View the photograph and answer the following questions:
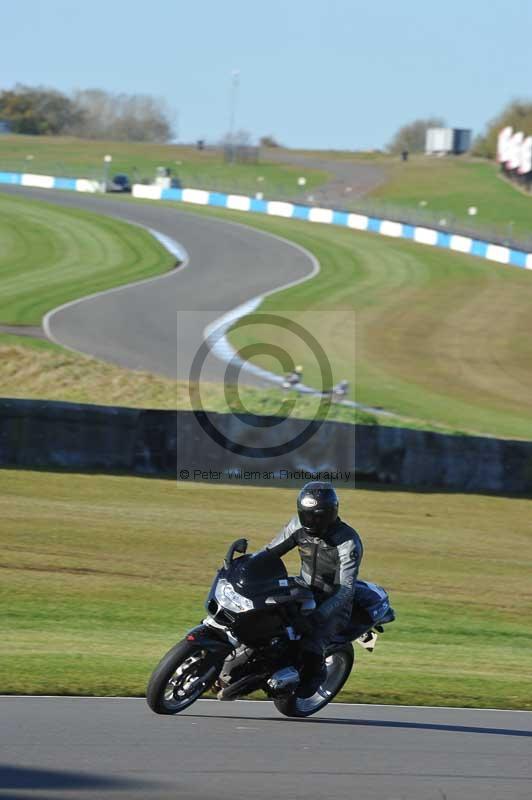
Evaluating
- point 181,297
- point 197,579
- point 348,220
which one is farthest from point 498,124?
point 197,579

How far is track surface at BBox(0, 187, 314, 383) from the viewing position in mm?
32094

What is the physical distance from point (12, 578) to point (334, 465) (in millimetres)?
7437

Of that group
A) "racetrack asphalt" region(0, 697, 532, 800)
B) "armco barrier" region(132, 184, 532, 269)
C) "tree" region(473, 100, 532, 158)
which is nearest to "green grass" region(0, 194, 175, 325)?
"armco barrier" region(132, 184, 532, 269)

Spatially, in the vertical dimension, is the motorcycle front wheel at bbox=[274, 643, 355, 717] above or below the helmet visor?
below

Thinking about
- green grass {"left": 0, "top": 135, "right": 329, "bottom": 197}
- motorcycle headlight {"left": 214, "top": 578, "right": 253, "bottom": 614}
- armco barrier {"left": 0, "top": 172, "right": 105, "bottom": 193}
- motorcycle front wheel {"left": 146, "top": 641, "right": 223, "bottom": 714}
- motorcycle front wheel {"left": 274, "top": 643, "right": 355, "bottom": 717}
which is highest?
green grass {"left": 0, "top": 135, "right": 329, "bottom": 197}

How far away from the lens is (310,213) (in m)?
68.2

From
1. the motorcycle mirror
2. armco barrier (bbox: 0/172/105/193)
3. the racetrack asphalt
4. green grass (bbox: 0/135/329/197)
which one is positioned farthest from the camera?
green grass (bbox: 0/135/329/197)

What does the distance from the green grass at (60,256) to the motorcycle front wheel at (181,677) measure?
2782cm

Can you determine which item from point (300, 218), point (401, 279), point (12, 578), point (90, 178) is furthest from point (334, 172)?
point (12, 578)

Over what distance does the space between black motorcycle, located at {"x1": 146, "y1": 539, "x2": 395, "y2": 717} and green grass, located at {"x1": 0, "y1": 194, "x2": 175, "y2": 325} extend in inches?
1093

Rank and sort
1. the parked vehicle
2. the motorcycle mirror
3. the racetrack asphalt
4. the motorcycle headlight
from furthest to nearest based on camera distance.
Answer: the parked vehicle, the motorcycle mirror, the motorcycle headlight, the racetrack asphalt

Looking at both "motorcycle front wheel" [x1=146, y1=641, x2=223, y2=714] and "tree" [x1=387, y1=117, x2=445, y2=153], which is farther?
"tree" [x1=387, y1=117, x2=445, y2=153]

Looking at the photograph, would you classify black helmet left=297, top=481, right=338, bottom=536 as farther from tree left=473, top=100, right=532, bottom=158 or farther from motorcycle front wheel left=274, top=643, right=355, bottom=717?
tree left=473, top=100, right=532, bottom=158

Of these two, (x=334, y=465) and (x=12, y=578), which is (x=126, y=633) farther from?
(x=334, y=465)
